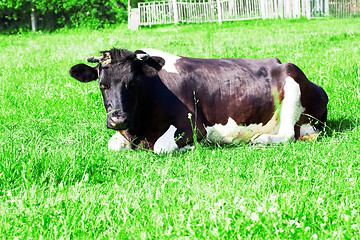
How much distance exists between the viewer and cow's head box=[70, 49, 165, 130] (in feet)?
15.6

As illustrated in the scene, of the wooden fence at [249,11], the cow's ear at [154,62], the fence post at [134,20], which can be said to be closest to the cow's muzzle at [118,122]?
the cow's ear at [154,62]

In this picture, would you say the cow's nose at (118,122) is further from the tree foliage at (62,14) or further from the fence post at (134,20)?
the tree foliage at (62,14)

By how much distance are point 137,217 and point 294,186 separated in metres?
1.21

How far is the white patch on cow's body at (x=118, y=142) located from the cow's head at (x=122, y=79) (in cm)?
33

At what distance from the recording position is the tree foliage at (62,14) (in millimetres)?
30938

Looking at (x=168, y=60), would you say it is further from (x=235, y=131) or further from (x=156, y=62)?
(x=235, y=131)

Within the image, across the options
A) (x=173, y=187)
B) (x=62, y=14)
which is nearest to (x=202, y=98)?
(x=173, y=187)

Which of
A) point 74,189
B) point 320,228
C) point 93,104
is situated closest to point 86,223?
point 74,189

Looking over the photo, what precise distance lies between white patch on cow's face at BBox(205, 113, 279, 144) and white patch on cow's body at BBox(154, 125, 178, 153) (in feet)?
1.49

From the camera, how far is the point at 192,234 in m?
2.90

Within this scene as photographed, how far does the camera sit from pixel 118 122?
4676 mm

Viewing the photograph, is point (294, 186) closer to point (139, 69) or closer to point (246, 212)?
point (246, 212)

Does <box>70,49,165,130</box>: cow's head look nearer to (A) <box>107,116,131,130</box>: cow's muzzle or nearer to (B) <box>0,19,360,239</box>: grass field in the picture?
(A) <box>107,116,131,130</box>: cow's muzzle

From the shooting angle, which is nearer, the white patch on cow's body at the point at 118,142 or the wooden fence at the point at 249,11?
the white patch on cow's body at the point at 118,142
